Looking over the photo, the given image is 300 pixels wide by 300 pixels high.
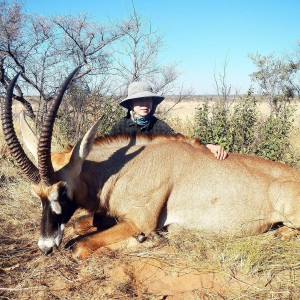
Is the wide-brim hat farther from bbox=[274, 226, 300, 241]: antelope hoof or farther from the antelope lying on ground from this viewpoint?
bbox=[274, 226, 300, 241]: antelope hoof

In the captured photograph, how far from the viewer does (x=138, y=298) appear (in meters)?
3.52

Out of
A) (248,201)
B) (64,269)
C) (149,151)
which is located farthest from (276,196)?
(64,269)

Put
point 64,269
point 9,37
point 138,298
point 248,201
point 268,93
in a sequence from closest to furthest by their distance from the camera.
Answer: point 138,298 → point 64,269 → point 248,201 → point 9,37 → point 268,93

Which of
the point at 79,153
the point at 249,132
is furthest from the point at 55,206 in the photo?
the point at 249,132

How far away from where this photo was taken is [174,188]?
5004mm

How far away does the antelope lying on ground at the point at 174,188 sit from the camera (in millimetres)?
4746

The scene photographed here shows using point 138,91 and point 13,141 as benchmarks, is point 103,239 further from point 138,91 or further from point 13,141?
point 138,91

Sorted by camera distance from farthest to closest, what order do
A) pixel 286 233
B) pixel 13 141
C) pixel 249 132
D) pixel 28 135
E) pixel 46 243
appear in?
pixel 249 132, pixel 28 135, pixel 286 233, pixel 13 141, pixel 46 243

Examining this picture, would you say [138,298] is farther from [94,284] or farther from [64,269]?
[64,269]

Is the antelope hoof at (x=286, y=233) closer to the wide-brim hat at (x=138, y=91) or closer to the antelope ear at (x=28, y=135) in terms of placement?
the wide-brim hat at (x=138, y=91)

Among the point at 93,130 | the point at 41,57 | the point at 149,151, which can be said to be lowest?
the point at 149,151

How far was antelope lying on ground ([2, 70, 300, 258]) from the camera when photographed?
475 cm

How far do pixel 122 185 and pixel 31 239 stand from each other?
4.98 feet

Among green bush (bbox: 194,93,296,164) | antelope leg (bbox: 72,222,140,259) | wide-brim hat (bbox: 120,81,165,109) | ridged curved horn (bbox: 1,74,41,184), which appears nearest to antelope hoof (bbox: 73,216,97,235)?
antelope leg (bbox: 72,222,140,259)
